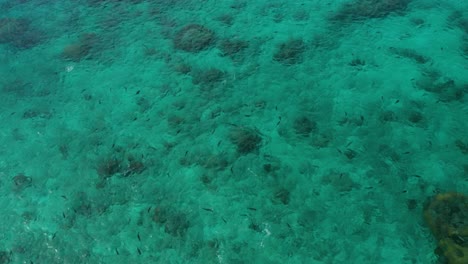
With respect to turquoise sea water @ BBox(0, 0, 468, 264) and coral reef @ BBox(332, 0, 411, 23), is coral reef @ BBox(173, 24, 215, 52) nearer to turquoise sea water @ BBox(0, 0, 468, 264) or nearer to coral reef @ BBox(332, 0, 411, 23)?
turquoise sea water @ BBox(0, 0, 468, 264)

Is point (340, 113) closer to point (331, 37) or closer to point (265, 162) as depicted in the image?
point (265, 162)

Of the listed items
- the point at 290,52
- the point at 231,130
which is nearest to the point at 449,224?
the point at 231,130

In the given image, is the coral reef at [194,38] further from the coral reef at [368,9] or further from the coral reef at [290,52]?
the coral reef at [368,9]

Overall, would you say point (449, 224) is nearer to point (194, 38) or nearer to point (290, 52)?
point (290, 52)

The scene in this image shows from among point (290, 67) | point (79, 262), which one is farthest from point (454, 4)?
point (79, 262)

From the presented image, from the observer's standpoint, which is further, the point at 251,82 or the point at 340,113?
the point at 251,82

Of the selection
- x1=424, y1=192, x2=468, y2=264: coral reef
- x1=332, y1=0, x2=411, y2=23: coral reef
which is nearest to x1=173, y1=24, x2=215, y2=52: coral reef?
x1=332, y1=0, x2=411, y2=23: coral reef

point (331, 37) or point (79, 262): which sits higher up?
point (331, 37)
